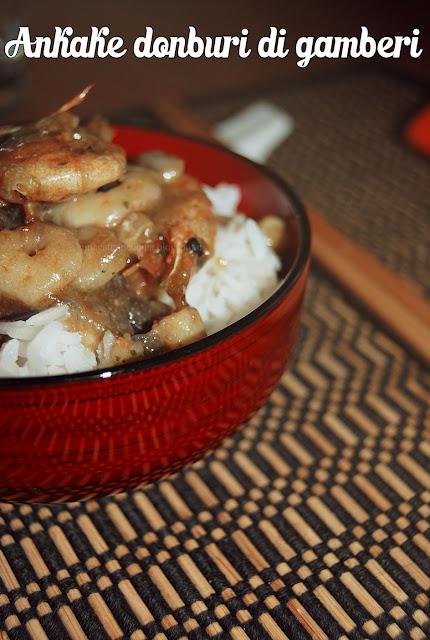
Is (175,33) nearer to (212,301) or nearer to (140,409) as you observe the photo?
(212,301)

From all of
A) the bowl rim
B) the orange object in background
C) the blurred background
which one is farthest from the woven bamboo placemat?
the blurred background

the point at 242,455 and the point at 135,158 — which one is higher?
the point at 135,158

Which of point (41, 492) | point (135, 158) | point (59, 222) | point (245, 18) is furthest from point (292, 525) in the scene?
point (245, 18)

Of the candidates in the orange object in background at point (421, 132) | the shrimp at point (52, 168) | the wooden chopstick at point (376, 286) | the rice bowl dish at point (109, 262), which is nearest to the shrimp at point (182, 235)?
the rice bowl dish at point (109, 262)

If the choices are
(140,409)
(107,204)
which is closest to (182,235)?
(107,204)

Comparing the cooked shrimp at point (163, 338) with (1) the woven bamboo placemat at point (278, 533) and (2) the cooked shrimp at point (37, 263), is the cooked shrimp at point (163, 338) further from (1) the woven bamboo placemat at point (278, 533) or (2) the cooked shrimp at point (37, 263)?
(1) the woven bamboo placemat at point (278, 533)

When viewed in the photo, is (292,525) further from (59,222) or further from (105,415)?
(59,222)
